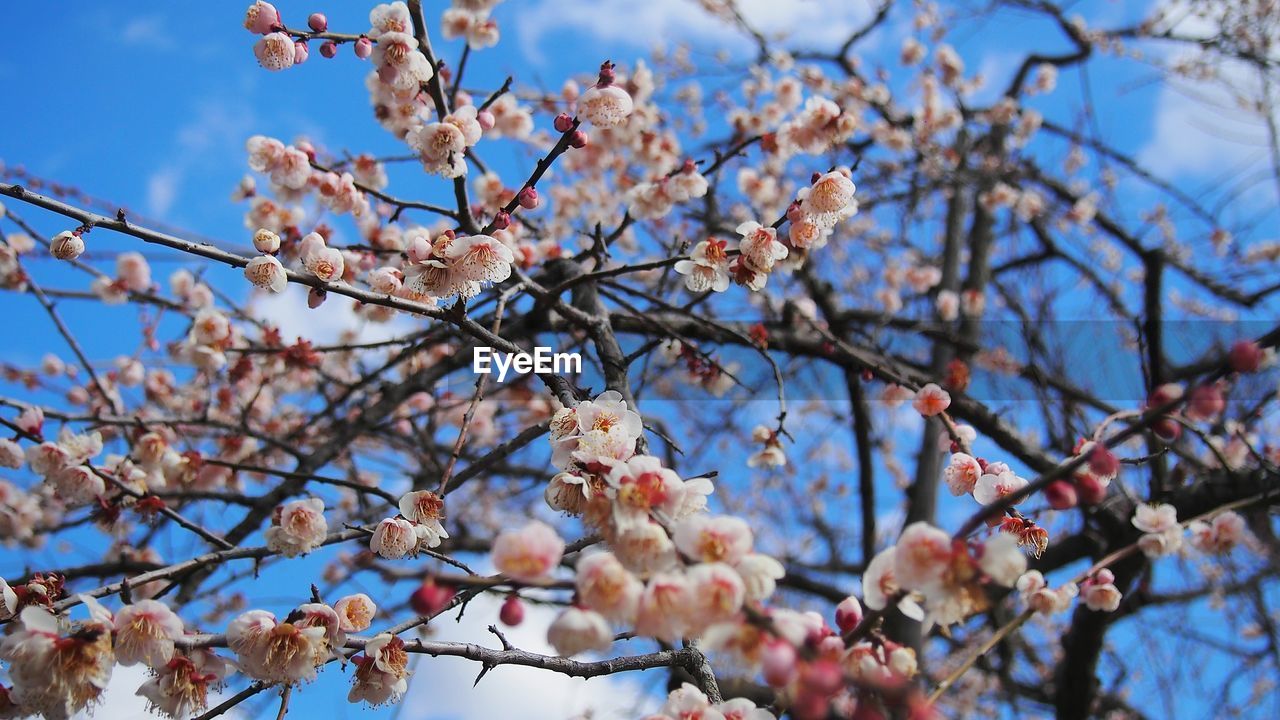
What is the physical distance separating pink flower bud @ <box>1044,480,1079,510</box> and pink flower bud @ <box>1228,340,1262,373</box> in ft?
0.78

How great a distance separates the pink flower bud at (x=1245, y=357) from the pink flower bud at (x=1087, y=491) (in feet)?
0.71

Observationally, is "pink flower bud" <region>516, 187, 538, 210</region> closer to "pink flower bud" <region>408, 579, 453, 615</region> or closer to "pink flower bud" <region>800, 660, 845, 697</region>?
"pink flower bud" <region>408, 579, 453, 615</region>

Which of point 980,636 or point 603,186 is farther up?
point 603,186

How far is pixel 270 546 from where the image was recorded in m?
1.73

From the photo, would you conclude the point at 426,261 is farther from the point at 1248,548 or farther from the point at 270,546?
the point at 1248,548

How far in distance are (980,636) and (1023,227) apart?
3.30m

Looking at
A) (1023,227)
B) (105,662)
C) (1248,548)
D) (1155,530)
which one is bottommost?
(105,662)

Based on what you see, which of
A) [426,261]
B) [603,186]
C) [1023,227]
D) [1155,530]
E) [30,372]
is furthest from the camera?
[1023,227]

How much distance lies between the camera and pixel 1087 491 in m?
0.95

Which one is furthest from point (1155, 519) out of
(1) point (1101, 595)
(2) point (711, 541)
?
(2) point (711, 541)

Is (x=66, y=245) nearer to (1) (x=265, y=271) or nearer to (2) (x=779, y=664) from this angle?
(1) (x=265, y=271)

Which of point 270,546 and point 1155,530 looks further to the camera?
point 1155,530

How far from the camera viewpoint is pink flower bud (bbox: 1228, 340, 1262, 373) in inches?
37.0

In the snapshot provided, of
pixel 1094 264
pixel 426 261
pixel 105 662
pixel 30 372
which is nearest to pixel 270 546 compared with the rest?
pixel 105 662
